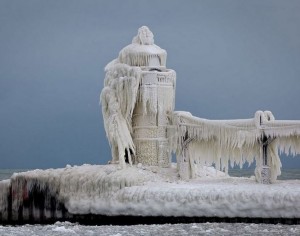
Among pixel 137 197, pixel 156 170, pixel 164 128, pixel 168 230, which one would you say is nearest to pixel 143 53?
pixel 164 128

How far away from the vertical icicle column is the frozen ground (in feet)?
16.0

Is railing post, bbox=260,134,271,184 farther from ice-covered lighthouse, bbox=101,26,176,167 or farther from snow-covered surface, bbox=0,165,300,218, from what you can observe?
ice-covered lighthouse, bbox=101,26,176,167

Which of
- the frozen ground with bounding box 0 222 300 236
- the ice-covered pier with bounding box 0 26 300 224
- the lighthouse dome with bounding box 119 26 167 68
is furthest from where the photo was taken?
the lighthouse dome with bounding box 119 26 167 68

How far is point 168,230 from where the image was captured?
80.1ft

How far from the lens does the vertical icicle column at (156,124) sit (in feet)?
98.4

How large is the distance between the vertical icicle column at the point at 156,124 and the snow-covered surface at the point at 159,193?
29.5 inches

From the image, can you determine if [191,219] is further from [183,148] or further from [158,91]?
[158,91]

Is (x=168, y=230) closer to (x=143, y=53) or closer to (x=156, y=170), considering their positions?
(x=156, y=170)

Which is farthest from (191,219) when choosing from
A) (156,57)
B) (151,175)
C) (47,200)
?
(156,57)

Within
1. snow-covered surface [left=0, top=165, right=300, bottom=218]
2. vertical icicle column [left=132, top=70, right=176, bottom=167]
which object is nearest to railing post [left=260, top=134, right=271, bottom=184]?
snow-covered surface [left=0, top=165, right=300, bottom=218]

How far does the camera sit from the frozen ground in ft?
78.2

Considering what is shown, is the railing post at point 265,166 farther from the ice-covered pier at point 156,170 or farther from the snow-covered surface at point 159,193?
the snow-covered surface at point 159,193

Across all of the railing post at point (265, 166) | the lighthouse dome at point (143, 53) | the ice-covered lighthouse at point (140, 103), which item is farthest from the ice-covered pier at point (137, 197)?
the lighthouse dome at point (143, 53)

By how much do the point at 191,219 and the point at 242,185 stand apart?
1864 millimetres
